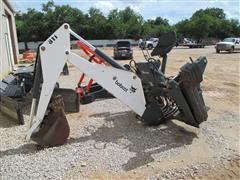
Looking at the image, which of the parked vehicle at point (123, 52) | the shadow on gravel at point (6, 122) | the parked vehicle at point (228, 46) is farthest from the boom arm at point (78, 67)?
the parked vehicle at point (228, 46)

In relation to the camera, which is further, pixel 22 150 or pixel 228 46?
pixel 228 46

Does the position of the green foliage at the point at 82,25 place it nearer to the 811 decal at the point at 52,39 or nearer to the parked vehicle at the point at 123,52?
the parked vehicle at the point at 123,52

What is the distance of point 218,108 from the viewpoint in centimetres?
812

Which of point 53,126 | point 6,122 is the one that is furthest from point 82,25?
point 53,126

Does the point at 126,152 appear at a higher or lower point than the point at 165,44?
lower

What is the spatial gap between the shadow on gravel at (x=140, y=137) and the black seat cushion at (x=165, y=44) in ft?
4.69

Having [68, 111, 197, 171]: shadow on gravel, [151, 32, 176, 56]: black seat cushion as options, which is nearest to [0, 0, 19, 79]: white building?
[68, 111, 197, 171]: shadow on gravel

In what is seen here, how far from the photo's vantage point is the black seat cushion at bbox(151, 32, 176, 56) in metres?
6.39

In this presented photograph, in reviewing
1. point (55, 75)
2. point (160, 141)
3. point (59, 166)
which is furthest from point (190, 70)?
point (59, 166)

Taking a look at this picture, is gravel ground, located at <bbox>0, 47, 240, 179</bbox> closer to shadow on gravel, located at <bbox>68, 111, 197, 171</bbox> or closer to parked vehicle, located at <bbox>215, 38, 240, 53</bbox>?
shadow on gravel, located at <bbox>68, 111, 197, 171</bbox>

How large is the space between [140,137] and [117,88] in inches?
38.5

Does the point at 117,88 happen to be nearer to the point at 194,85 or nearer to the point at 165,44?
the point at 194,85

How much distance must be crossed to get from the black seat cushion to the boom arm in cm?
114

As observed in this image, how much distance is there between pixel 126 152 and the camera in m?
5.18
